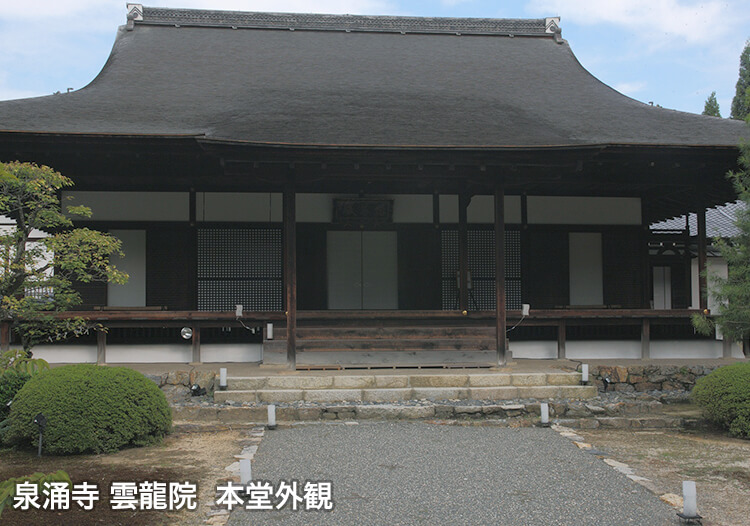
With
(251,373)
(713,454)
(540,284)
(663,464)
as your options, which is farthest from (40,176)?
(540,284)

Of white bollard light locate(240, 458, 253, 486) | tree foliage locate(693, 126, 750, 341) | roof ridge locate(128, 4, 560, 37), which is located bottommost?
white bollard light locate(240, 458, 253, 486)

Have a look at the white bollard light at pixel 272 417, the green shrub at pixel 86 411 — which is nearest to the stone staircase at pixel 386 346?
the white bollard light at pixel 272 417

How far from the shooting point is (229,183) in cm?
1171

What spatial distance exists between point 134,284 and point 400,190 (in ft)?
17.6

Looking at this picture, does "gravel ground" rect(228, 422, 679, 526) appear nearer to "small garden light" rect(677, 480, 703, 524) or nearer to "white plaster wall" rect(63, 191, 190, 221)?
"small garden light" rect(677, 480, 703, 524)

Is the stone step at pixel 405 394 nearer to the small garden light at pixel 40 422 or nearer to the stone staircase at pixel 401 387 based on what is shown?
the stone staircase at pixel 401 387

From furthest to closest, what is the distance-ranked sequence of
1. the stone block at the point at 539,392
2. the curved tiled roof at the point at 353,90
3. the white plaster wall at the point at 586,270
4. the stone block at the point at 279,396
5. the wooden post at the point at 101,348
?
the white plaster wall at the point at 586,270
the wooden post at the point at 101,348
the curved tiled roof at the point at 353,90
the stone block at the point at 539,392
the stone block at the point at 279,396

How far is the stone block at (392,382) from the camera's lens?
9531 millimetres

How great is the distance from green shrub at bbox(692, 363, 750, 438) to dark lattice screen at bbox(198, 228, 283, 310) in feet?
23.7

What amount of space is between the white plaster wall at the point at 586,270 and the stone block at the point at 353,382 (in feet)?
17.8

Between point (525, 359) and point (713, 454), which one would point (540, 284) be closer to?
point (525, 359)

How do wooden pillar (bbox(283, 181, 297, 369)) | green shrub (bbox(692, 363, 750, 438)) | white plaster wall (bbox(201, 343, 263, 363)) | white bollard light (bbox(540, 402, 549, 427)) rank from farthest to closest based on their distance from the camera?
white plaster wall (bbox(201, 343, 263, 363)), wooden pillar (bbox(283, 181, 297, 369)), white bollard light (bbox(540, 402, 549, 427)), green shrub (bbox(692, 363, 750, 438))

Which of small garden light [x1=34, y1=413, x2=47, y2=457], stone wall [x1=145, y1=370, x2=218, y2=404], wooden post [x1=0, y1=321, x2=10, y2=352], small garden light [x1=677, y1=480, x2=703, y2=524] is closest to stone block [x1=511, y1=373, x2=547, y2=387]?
stone wall [x1=145, y1=370, x2=218, y2=404]

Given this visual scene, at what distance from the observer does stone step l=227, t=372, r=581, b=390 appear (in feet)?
30.9
